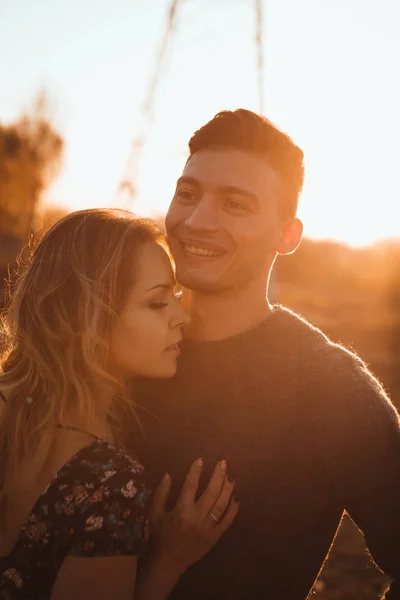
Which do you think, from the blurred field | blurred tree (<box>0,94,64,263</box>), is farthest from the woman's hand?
blurred tree (<box>0,94,64,263</box>)

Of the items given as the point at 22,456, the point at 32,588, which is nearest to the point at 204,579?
the point at 32,588

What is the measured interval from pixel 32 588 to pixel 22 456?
37 cm

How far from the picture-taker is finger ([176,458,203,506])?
217cm

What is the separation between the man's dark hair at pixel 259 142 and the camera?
8.48 ft

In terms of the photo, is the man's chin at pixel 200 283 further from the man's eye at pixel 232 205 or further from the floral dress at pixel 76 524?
the floral dress at pixel 76 524

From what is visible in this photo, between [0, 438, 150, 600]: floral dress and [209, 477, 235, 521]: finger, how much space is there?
0.26 metres

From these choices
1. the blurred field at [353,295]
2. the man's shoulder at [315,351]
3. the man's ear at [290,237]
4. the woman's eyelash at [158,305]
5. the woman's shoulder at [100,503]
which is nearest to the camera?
the woman's shoulder at [100,503]

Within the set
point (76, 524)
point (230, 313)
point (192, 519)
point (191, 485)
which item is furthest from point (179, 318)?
point (76, 524)

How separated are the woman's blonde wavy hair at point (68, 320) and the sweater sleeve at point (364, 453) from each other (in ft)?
2.20

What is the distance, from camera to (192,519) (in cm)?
214

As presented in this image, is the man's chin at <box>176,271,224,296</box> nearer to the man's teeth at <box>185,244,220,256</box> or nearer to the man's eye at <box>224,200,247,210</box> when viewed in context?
the man's teeth at <box>185,244,220,256</box>

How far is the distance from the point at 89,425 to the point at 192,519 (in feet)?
1.41

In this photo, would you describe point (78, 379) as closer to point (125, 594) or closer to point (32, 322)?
point (32, 322)

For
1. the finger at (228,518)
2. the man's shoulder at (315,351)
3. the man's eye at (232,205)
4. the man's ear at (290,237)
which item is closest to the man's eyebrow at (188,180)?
the man's eye at (232,205)
